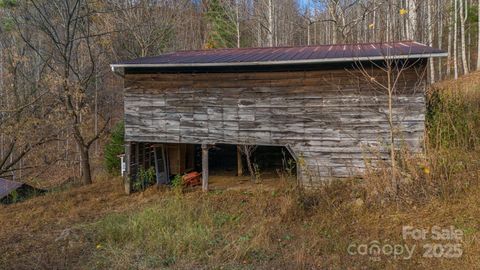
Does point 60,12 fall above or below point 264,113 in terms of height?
above

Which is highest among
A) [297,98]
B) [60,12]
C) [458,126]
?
[60,12]

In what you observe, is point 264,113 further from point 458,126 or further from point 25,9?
point 25,9

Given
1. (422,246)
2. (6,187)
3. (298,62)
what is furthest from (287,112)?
(6,187)

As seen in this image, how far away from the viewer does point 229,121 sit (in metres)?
9.78

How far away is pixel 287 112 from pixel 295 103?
0.94 ft

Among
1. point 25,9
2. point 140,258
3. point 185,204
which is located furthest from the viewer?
point 25,9

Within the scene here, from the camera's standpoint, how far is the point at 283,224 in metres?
7.10

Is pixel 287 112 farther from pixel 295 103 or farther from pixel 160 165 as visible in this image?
pixel 160 165

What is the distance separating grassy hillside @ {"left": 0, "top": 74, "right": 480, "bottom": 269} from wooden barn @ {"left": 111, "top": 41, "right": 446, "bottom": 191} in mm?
823

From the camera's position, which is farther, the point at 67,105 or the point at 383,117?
the point at 67,105

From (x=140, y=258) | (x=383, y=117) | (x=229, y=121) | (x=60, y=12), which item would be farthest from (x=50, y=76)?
(x=383, y=117)

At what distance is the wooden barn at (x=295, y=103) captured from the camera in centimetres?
845

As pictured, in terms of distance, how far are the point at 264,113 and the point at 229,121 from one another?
36.4 inches

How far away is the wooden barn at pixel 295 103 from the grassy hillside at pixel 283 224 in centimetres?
82
